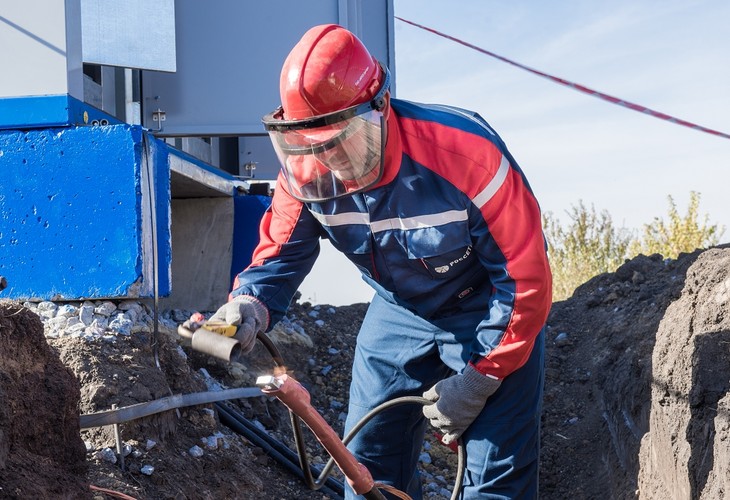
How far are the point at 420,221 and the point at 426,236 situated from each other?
5 cm

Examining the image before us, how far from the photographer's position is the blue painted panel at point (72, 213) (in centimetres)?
415

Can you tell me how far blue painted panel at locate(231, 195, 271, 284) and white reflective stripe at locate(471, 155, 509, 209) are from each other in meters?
3.58

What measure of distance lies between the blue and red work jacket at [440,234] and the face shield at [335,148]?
0.08 m

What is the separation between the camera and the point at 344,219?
2.93 meters

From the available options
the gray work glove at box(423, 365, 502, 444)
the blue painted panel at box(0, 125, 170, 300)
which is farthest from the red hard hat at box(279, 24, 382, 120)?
the blue painted panel at box(0, 125, 170, 300)

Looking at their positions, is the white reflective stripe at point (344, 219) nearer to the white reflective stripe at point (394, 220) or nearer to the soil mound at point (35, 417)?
the white reflective stripe at point (394, 220)

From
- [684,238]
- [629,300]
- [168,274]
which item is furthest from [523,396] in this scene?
[684,238]

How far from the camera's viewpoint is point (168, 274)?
4.47m

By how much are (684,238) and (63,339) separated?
722 centimetres

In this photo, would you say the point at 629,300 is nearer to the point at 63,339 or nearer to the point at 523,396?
the point at 523,396

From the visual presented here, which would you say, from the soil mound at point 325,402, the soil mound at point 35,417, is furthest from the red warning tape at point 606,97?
the soil mound at point 35,417

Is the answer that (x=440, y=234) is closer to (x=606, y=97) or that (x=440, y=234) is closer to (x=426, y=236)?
(x=426, y=236)

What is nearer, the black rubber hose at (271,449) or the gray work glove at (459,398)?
the gray work glove at (459,398)

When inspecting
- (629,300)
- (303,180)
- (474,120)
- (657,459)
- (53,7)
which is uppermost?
(53,7)
